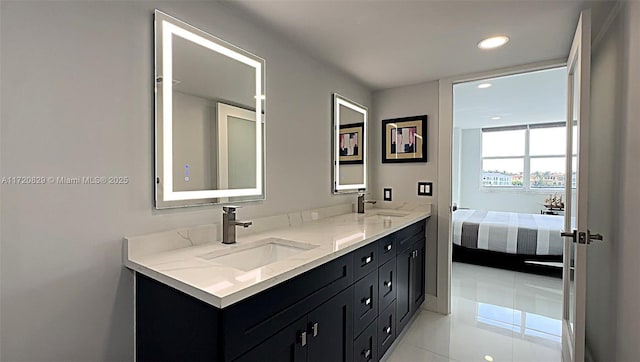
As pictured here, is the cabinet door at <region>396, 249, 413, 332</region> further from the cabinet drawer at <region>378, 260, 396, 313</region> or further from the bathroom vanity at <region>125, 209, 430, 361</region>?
the bathroom vanity at <region>125, 209, 430, 361</region>

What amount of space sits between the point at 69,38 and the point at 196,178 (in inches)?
27.5

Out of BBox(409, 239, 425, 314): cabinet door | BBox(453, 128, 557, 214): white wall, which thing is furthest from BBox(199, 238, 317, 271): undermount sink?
BBox(453, 128, 557, 214): white wall

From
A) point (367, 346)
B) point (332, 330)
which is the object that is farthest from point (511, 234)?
point (332, 330)

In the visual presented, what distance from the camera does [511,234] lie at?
4.09 meters

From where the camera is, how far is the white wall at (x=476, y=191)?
669 cm

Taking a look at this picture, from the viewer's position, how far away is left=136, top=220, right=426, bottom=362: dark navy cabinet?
98 cm

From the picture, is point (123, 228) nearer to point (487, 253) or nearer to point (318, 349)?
point (318, 349)

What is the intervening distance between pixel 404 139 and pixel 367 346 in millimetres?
1939

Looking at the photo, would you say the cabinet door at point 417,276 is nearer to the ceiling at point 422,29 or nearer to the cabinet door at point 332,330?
the cabinet door at point 332,330

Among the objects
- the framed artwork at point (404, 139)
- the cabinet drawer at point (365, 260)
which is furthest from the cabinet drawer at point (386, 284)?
the framed artwork at point (404, 139)

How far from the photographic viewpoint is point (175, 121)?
1.41m

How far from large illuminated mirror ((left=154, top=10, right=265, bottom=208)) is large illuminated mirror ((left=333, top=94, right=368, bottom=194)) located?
918 mm

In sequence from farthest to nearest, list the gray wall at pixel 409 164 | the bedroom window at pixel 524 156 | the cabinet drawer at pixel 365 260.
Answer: the bedroom window at pixel 524 156
the gray wall at pixel 409 164
the cabinet drawer at pixel 365 260

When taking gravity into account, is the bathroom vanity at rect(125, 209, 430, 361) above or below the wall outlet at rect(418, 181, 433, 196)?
below
